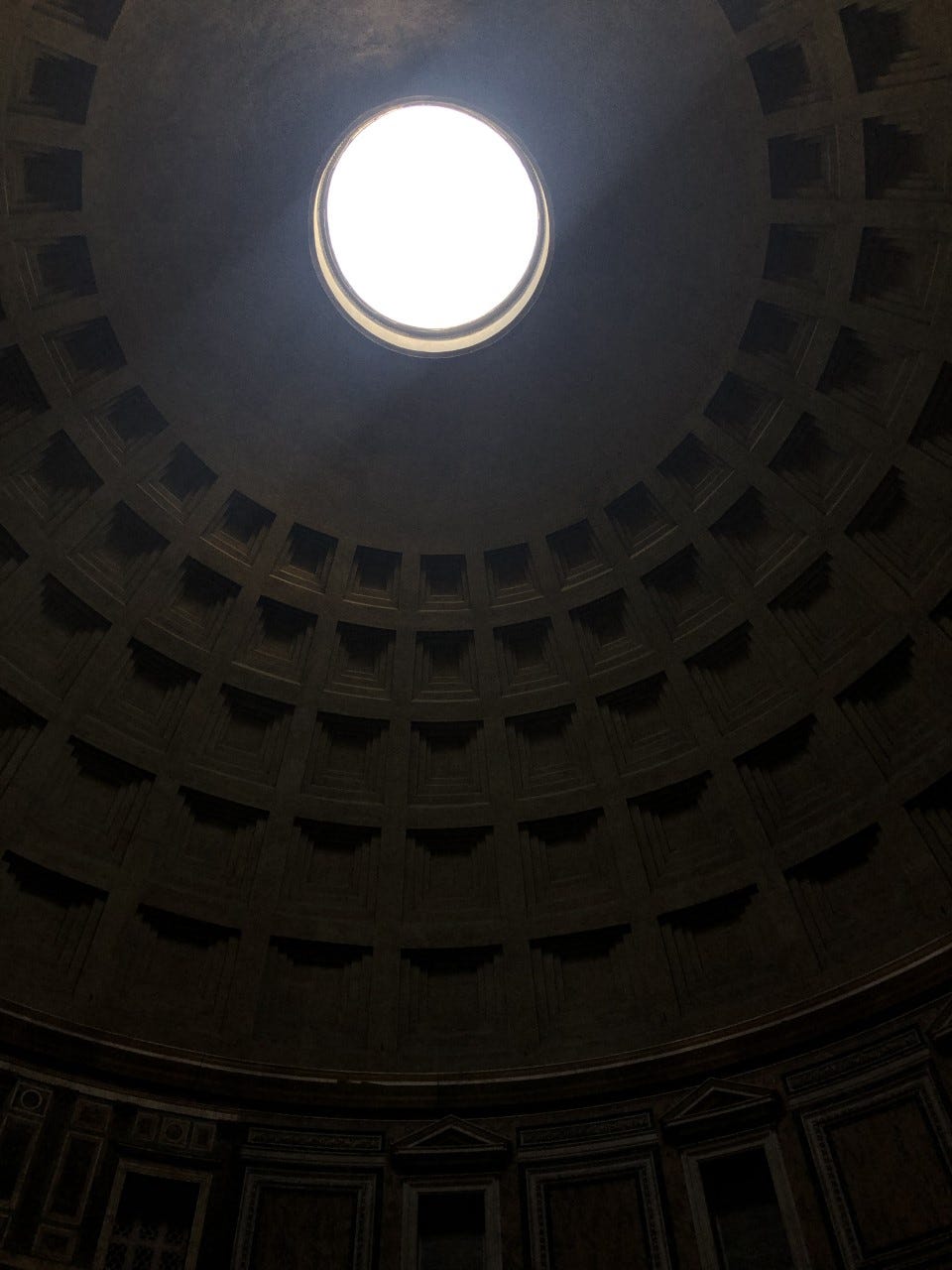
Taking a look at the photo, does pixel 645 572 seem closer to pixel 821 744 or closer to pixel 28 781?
pixel 821 744

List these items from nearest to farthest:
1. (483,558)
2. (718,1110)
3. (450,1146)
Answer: (718,1110) → (450,1146) → (483,558)

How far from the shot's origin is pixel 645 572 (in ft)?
66.0

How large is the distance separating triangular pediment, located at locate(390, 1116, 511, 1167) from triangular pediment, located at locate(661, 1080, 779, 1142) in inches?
107

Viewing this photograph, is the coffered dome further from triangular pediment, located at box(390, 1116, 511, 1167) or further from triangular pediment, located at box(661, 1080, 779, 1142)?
triangular pediment, located at box(390, 1116, 511, 1167)

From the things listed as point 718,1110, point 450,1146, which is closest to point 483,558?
point 450,1146

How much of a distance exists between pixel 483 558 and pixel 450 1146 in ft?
35.1

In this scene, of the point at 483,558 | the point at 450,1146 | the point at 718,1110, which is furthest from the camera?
the point at 483,558

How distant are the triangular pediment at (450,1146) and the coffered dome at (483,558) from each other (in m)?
0.88

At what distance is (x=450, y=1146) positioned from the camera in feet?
53.2

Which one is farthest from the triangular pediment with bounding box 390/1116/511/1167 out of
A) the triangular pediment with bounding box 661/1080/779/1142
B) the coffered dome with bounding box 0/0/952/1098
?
the triangular pediment with bounding box 661/1080/779/1142

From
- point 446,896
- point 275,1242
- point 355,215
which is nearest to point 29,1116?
point 275,1242

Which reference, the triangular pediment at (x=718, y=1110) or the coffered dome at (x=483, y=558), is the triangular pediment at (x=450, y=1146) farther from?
the triangular pediment at (x=718, y=1110)

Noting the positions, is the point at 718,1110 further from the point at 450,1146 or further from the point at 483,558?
the point at 483,558

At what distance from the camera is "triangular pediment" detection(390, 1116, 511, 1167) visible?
16078mm
